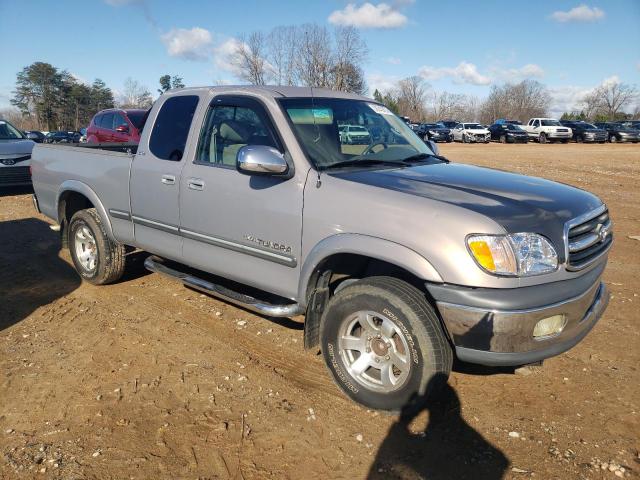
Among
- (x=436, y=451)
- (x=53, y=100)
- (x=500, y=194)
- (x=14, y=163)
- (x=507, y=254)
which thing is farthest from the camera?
(x=53, y=100)

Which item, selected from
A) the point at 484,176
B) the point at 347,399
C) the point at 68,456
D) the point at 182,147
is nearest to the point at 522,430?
the point at 347,399

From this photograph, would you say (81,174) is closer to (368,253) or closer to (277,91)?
(277,91)

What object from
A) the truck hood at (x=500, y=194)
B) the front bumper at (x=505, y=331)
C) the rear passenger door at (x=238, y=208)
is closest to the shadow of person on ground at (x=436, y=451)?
the front bumper at (x=505, y=331)

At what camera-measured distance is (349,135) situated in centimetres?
391

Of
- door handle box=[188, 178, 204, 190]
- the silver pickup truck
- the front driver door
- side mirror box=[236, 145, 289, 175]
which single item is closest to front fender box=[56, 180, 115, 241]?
the silver pickup truck

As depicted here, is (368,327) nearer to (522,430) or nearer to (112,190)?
(522,430)

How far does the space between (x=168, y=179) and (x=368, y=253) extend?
2.09 metres

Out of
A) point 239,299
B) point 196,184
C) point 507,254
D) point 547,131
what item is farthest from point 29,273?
point 547,131

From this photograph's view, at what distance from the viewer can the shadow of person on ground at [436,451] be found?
265 cm

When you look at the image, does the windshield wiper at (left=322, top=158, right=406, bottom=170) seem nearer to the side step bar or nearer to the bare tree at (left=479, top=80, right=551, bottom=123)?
the side step bar

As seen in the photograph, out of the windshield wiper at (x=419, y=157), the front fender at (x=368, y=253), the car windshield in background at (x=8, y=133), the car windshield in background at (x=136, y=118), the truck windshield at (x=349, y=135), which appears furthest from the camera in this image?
the car windshield in background at (x=136, y=118)

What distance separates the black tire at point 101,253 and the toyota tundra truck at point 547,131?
3541 centimetres

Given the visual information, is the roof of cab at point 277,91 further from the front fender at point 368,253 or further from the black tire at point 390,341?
the black tire at point 390,341

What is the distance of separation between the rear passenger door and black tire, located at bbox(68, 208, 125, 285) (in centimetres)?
133
